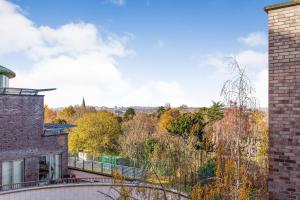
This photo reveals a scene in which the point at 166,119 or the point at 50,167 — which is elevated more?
the point at 166,119

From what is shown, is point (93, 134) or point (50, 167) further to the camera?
point (93, 134)

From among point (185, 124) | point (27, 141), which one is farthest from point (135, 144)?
point (27, 141)

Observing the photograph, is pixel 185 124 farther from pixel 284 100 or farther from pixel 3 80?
pixel 284 100

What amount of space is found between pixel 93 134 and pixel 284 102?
29.9 m

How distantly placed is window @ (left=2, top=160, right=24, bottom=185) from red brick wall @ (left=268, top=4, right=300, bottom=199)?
13.4 meters

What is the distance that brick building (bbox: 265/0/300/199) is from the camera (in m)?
5.46

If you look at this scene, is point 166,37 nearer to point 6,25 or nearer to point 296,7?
point 6,25

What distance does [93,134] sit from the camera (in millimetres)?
34250

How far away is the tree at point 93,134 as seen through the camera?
33.9 metres

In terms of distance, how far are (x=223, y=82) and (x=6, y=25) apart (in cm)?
1956

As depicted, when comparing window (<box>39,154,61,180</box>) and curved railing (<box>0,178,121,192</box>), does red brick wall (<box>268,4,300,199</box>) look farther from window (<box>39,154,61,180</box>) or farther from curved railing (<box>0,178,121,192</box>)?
window (<box>39,154,61,180</box>)

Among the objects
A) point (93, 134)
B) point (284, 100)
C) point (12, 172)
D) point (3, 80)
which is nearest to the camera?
point (284, 100)

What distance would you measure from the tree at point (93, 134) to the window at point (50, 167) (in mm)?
15508

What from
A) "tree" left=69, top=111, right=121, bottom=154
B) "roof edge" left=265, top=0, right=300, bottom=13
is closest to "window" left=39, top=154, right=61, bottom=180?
"roof edge" left=265, top=0, right=300, bottom=13
